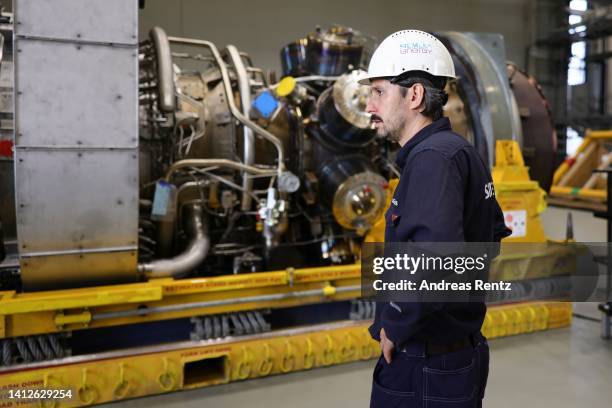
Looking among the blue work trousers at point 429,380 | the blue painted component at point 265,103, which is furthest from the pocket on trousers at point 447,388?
the blue painted component at point 265,103

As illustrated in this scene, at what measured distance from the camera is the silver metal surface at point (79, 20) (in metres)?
2.29

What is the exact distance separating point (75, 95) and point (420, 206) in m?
1.80

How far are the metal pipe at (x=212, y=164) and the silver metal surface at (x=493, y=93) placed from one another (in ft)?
5.44

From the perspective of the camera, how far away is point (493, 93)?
3.78 m

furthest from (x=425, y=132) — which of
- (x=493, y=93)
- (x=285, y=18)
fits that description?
(x=285, y=18)

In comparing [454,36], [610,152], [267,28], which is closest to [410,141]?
[454,36]

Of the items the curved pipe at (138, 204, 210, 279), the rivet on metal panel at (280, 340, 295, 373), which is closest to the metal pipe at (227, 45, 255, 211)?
the curved pipe at (138, 204, 210, 279)

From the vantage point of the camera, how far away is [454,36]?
13.4 feet

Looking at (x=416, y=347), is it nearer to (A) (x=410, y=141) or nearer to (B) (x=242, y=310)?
(A) (x=410, y=141)

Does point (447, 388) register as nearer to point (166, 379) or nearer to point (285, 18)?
point (166, 379)

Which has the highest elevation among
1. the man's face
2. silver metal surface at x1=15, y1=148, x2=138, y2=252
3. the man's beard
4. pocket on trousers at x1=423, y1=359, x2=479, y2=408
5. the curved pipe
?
the man's face

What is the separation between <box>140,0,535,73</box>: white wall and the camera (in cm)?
862

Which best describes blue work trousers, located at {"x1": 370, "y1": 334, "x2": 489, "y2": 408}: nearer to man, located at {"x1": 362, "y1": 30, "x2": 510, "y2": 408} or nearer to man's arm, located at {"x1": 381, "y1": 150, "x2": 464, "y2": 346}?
man, located at {"x1": 362, "y1": 30, "x2": 510, "y2": 408}

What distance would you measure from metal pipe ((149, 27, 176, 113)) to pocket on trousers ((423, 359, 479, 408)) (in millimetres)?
2028
